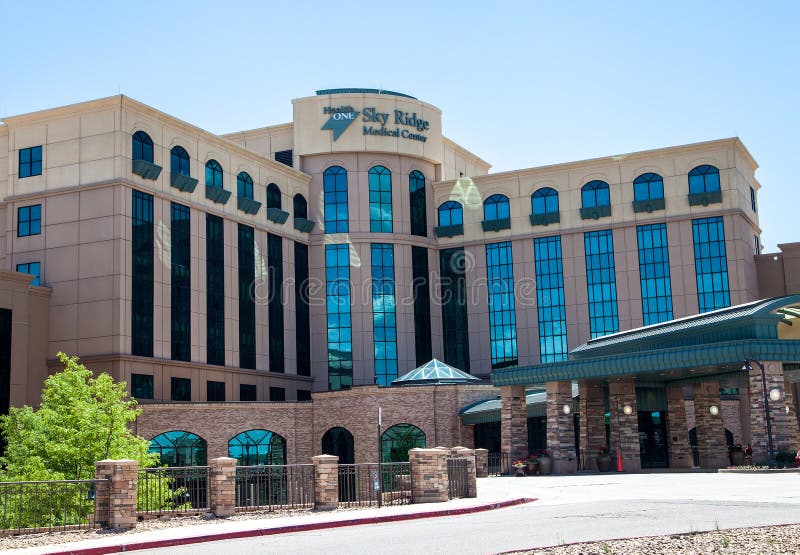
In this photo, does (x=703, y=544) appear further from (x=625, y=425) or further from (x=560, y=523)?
(x=625, y=425)

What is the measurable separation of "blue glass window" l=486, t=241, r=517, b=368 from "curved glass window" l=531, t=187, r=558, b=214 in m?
3.48

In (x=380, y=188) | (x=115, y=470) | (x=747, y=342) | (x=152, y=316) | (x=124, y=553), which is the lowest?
(x=124, y=553)

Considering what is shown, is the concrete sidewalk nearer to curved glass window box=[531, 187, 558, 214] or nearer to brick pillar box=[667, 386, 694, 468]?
brick pillar box=[667, 386, 694, 468]

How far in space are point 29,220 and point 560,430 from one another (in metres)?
34.6

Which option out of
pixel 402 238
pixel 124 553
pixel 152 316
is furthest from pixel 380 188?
pixel 124 553

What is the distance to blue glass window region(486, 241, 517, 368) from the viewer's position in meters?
80.6


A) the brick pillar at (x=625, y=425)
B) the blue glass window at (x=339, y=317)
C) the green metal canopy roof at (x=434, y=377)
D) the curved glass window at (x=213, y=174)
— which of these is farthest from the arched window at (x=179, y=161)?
the brick pillar at (x=625, y=425)

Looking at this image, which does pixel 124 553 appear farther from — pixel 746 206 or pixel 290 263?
pixel 746 206

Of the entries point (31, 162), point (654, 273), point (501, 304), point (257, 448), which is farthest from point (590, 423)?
point (31, 162)

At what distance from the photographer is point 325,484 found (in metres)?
28.4

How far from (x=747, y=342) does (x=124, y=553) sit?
32.0 meters

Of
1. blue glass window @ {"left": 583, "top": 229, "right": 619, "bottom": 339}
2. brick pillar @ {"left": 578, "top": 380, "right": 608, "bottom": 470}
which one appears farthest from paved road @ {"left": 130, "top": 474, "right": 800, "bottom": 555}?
blue glass window @ {"left": 583, "top": 229, "right": 619, "bottom": 339}

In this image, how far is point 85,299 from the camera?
61188 millimetres

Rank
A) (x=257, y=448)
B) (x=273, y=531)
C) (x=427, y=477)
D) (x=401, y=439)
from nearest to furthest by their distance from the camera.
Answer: (x=273, y=531) → (x=427, y=477) → (x=401, y=439) → (x=257, y=448)
